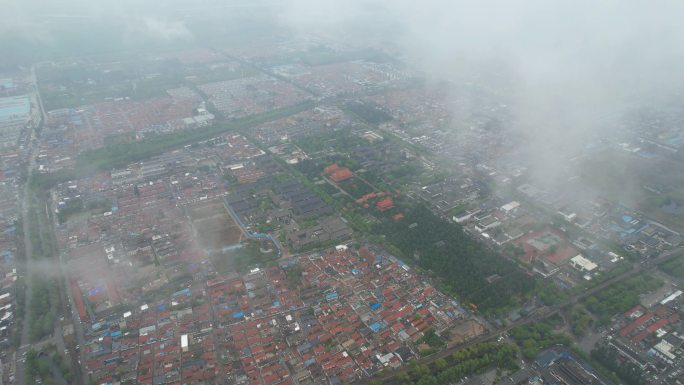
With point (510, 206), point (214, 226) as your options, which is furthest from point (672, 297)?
point (214, 226)

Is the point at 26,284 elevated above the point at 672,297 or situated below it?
below

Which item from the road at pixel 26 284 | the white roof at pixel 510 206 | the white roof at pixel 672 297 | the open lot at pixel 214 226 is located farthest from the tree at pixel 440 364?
the road at pixel 26 284

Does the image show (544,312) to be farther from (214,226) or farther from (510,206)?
(214,226)

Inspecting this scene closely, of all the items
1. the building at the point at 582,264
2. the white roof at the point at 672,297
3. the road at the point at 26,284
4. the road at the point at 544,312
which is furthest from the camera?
the building at the point at 582,264

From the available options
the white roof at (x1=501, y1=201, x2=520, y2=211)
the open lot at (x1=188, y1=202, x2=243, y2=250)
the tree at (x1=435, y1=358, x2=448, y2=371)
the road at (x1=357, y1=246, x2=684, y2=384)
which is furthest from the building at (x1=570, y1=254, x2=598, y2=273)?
the open lot at (x1=188, y1=202, x2=243, y2=250)

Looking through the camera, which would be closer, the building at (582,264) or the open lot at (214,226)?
the building at (582,264)

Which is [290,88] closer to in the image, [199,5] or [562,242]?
[562,242]

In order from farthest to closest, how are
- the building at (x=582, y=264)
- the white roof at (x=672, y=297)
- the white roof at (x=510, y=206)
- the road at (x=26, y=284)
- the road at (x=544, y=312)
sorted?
A: the white roof at (x=510, y=206), the building at (x=582, y=264), the white roof at (x=672, y=297), the road at (x=26, y=284), the road at (x=544, y=312)

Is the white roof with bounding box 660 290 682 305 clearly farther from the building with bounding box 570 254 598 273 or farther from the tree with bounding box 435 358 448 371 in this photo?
the tree with bounding box 435 358 448 371


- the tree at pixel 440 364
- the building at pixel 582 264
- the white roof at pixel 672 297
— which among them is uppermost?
the white roof at pixel 672 297

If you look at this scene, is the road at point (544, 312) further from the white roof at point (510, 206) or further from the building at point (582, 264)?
the white roof at point (510, 206)
